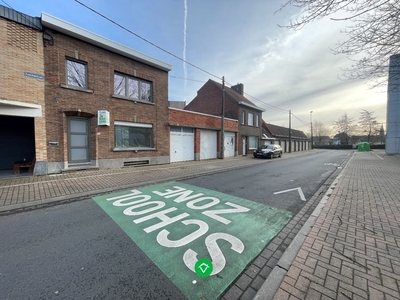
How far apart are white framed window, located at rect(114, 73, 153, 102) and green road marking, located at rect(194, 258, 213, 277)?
10547 mm

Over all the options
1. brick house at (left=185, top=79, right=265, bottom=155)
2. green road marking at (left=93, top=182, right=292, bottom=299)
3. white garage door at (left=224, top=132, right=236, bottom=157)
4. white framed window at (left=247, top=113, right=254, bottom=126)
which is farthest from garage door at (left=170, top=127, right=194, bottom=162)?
white framed window at (left=247, top=113, right=254, bottom=126)

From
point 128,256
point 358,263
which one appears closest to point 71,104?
point 128,256

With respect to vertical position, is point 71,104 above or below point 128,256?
above

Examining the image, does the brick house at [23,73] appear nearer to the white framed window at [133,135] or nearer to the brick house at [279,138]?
the white framed window at [133,135]

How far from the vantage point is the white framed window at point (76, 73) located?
897 centimetres

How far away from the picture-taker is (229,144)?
19.8 m

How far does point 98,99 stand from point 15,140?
474 centimetres

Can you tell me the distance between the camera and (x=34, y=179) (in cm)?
719

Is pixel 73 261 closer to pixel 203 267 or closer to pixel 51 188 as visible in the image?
pixel 203 267

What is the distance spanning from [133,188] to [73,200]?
1.79 metres

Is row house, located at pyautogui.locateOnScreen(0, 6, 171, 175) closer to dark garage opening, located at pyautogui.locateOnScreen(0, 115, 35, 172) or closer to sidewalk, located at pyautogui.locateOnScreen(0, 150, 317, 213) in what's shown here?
dark garage opening, located at pyautogui.locateOnScreen(0, 115, 35, 172)

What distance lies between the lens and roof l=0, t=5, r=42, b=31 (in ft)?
23.2

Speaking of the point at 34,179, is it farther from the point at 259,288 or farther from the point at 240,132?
the point at 240,132

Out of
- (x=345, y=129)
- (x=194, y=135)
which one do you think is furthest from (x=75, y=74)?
(x=345, y=129)
